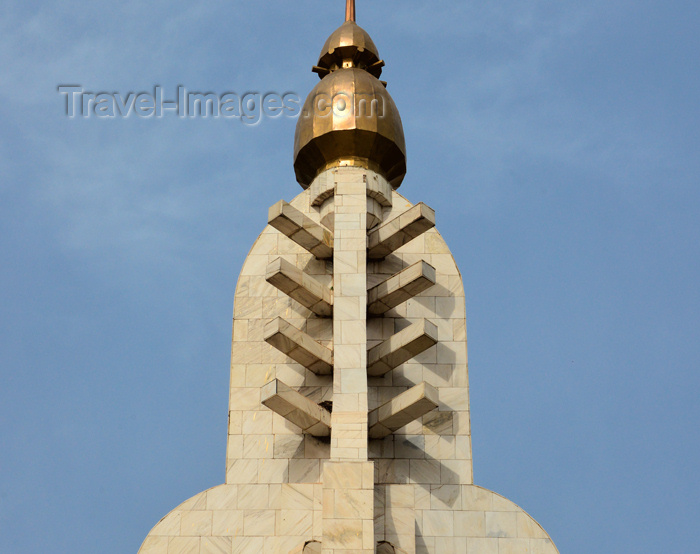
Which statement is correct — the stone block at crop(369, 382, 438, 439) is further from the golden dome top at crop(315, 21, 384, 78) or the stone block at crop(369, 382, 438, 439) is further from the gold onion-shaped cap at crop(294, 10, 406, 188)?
the golden dome top at crop(315, 21, 384, 78)

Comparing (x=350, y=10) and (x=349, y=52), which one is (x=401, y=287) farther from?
(x=350, y=10)

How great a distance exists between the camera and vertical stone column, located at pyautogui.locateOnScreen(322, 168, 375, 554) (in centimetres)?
2706

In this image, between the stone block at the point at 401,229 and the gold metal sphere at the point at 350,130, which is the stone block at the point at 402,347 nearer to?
the stone block at the point at 401,229

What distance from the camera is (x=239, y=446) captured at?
1193 inches

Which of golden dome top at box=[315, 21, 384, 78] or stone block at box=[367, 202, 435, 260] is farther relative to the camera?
golden dome top at box=[315, 21, 384, 78]

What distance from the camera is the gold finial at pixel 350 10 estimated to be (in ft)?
122

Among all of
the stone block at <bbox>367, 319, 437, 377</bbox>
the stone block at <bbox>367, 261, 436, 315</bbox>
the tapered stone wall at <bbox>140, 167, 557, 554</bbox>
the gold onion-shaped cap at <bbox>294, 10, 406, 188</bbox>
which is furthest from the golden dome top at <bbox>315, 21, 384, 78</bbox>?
the stone block at <bbox>367, 319, 437, 377</bbox>

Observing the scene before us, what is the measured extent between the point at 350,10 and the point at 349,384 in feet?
42.6

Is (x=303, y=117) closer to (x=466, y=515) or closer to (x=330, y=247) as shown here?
(x=330, y=247)

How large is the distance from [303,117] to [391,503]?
11.3 meters

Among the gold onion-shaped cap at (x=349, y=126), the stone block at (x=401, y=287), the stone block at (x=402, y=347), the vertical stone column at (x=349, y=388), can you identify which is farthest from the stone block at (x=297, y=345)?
the gold onion-shaped cap at (x=349, y=126)

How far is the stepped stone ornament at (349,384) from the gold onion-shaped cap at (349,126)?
0.05 meters

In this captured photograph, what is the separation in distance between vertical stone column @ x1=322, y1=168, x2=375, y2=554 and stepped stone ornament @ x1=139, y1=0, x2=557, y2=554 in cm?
3

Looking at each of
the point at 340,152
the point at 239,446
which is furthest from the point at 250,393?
the point at 340,152
